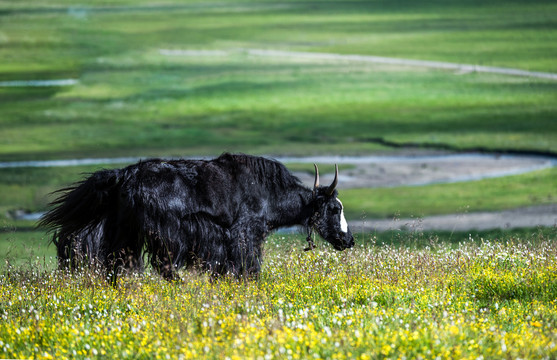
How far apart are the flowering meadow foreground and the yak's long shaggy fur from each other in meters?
0.35

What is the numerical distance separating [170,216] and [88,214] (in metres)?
0.94

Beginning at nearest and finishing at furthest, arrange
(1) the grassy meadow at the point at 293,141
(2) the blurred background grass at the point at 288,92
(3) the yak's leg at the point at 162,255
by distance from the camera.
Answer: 1. (1) the grassy meadow at the point at 293,141
2. (3) the yak's leg at the point at 162,255
3. (2) the blurred background grass at the point at 288,92

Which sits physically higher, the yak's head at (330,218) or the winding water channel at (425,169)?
the yak's head at (330,218)

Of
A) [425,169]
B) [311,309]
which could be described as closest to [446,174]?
[425,169]

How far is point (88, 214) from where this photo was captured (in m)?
10.1

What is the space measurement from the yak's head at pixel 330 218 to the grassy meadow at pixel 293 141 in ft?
0.68

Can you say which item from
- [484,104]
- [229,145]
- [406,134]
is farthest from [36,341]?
[484,104]

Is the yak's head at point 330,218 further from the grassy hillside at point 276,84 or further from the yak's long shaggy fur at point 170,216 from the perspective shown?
the grassy hillside at point 276,84

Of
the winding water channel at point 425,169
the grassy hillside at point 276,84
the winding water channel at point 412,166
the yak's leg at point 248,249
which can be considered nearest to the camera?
the yak's leg at point 248,249

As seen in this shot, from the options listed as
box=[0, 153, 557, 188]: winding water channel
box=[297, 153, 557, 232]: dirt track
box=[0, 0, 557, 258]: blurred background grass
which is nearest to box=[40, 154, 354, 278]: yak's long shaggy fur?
box=[0, 0, 557, 258]: blurred background grass

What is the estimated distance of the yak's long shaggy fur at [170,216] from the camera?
9.83 m

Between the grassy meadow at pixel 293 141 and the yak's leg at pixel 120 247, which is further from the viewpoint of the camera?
the yak's leg at pixel 120 247

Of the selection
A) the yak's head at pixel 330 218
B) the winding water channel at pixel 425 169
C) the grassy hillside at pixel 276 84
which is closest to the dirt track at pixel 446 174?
the winding water channel at pixel 425 169

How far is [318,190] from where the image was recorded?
11.1 metres
